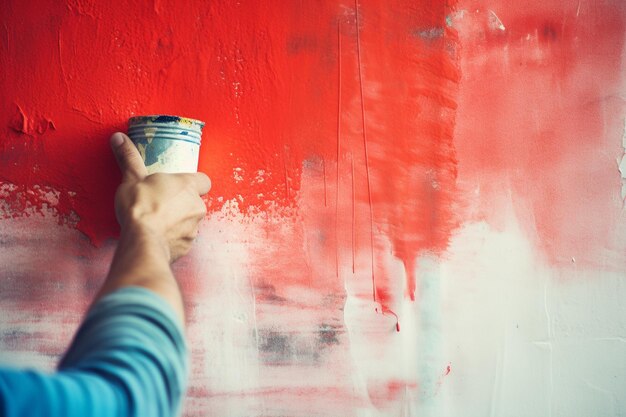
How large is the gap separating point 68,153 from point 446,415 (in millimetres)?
1151

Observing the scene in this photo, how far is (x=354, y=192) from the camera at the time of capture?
4.63ft

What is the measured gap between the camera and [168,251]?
111 cm

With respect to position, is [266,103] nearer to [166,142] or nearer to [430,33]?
[166,142]

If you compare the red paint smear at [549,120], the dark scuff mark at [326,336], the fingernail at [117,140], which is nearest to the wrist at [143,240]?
the fingernail at [117,140]

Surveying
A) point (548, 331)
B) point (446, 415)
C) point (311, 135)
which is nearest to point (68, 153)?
point (311, 135)

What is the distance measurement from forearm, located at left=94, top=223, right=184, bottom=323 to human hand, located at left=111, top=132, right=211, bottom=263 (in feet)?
0.21

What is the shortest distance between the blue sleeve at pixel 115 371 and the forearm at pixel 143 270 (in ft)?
0.10

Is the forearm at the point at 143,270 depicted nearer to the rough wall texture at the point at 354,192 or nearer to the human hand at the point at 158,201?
the human hand at the point at 158,201

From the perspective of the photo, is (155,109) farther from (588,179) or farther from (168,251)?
(588,179)

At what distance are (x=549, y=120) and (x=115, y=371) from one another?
49.1 inches

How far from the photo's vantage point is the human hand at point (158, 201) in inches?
42.1

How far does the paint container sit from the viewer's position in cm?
124

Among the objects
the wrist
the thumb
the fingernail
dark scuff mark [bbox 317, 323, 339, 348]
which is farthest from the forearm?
dark scuff mark [bbox 317, 323, 339, 348]

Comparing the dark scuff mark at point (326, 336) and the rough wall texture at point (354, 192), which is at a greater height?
the rough wall texture at point (354, 192)
